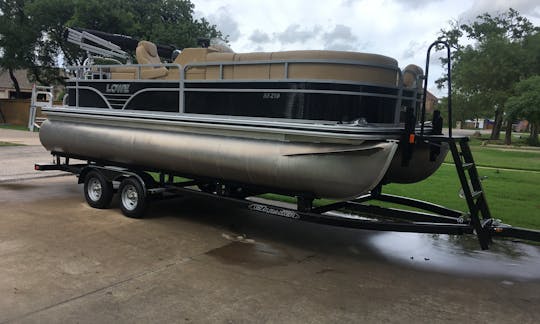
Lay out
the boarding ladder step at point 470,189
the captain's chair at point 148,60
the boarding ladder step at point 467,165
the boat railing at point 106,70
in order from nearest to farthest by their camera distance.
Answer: the boarding ladder step at point 470,189 → the boarding ladder step at point 467,165 → the captain's chair at point 148,60 → the boat railing at point 106,70

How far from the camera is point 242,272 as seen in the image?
212 inches

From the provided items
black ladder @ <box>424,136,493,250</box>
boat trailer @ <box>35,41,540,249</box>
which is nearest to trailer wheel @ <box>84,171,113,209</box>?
boat trailer @ <box>35,41,540,249</box>

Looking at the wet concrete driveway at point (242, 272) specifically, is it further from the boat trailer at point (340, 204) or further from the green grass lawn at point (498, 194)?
the green grass lawn at point (498, 194)

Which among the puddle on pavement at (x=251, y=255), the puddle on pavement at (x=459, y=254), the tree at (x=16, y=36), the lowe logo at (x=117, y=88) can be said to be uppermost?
the tree at (x=16, y=36)

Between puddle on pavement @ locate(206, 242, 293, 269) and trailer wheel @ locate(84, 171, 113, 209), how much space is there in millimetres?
2743

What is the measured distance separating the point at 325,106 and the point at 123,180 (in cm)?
381

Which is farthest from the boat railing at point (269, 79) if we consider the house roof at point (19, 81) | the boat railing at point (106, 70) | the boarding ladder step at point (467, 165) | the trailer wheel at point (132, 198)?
the house roof at point (19, 81)

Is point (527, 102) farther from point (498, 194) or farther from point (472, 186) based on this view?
point (472, 186)

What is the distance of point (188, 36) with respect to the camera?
1122 inches

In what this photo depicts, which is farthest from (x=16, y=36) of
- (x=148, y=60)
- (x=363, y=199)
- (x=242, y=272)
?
(x=242, y=272)

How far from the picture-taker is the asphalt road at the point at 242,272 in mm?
4395

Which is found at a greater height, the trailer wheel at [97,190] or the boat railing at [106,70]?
the boat railing at [106,70]

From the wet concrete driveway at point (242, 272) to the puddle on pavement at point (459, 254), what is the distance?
0.02 m

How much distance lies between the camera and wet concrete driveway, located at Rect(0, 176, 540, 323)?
4.39 m
